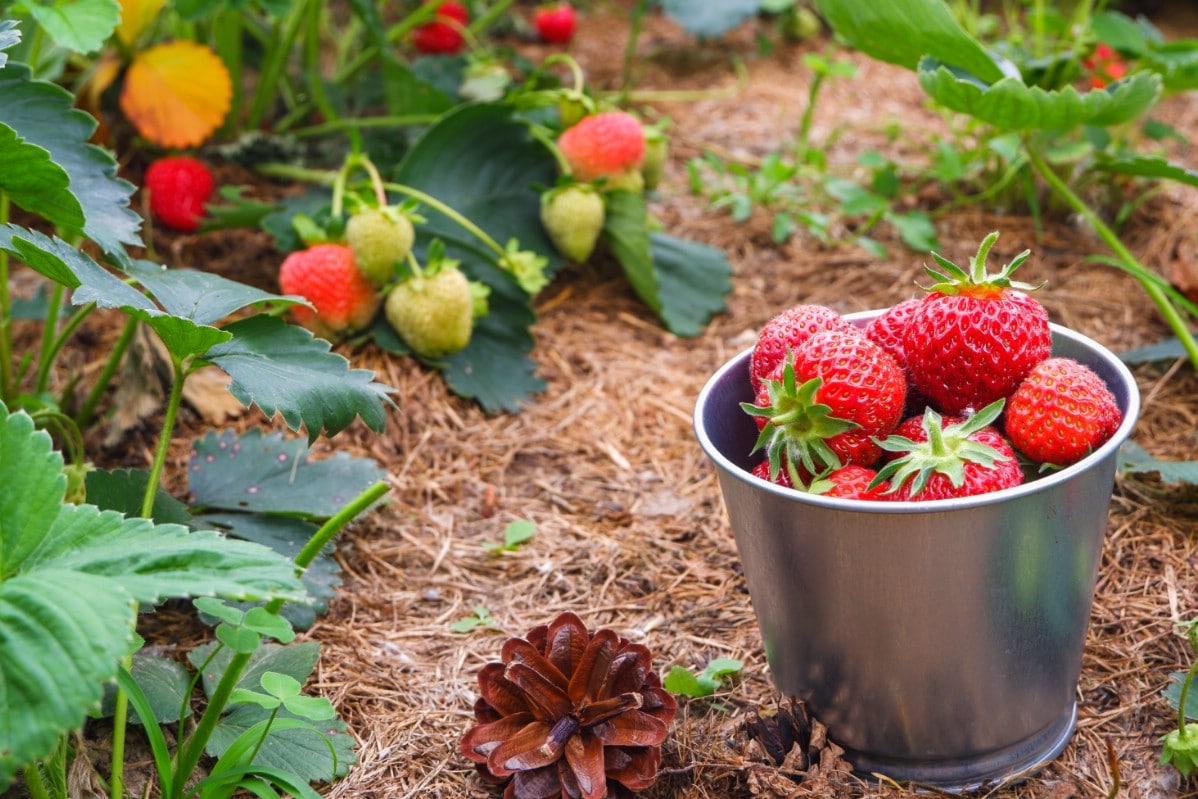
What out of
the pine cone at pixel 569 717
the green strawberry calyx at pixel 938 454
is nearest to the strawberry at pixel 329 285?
the pine cone at pixel 569 717

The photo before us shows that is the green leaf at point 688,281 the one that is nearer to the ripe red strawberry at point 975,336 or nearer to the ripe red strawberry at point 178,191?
the ripe red strawberry at point 178,191

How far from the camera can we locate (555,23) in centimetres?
302

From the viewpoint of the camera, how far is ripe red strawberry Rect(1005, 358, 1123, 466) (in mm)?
991

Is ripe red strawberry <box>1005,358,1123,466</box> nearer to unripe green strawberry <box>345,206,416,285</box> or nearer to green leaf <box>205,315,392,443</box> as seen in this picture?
green leaf <box>205,315,392,443</box>

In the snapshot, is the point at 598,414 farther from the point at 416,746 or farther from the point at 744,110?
the point at 744,110

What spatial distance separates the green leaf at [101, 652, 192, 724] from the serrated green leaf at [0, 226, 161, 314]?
391mm

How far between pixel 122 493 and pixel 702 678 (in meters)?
0.70

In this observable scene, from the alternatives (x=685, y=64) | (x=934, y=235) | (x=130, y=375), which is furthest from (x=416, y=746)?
(x=685, y=64)

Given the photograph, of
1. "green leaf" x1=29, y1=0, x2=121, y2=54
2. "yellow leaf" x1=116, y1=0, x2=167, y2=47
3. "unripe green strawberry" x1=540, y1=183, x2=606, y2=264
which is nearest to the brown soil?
"unripe green strawberry" x1=540, y1=183, x2=606, y2=264

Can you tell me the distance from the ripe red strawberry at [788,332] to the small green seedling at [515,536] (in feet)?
1.79

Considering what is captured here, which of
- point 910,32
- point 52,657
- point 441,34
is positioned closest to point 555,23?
point 441,34

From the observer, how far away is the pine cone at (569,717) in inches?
42.0

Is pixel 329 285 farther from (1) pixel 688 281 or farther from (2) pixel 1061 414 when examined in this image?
(2) pixel 1061 414

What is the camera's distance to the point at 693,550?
1.52 metres
